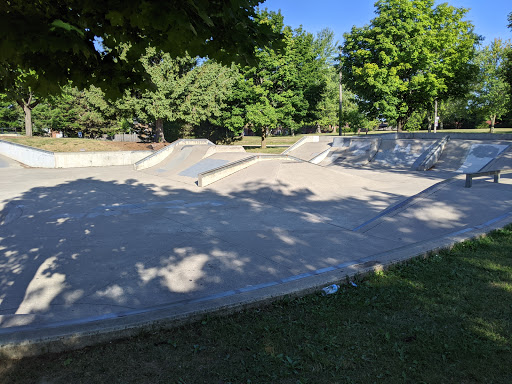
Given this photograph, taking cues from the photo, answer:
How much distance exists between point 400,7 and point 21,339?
106 feet

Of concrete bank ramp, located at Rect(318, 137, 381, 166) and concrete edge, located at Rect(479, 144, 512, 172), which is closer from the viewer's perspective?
concrete edge, located at Rect(479, 144, 512, 172)

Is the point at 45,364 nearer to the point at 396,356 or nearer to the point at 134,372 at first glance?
the point at 134,372

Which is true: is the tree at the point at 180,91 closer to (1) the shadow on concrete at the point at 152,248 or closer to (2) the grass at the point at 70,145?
(2) the grass at the point at 70,145

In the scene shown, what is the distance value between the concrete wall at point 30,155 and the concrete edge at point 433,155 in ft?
79.7

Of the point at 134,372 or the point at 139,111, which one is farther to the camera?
the point at 139,111

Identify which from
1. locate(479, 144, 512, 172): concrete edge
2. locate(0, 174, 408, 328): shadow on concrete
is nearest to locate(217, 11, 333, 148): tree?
locate(479, 144, 512, 172): concrete edge

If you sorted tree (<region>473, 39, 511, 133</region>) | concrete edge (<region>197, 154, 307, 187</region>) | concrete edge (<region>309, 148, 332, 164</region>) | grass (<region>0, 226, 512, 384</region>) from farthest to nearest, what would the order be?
tree (<region>473, 39, 511, 133</region>) < concrete edge (<region>309, 148, 332, 164</region>) < concrete edge (<region>197, 154, 307, 187</region>) < grass (<region>0, 226, 512, 384</region>)

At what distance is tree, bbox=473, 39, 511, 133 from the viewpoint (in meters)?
36.8

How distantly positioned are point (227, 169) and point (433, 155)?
13.8 metres

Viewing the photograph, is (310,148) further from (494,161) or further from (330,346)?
(330,346)

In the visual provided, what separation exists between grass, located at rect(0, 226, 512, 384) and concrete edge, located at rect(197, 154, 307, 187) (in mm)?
11187

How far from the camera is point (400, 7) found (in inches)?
1105

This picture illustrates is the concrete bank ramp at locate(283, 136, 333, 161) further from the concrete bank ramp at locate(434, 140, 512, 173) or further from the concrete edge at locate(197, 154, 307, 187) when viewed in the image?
the concrete edge at locate(197, 154, 307, 187)

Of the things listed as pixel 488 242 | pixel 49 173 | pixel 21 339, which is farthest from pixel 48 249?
pixel 49 173
